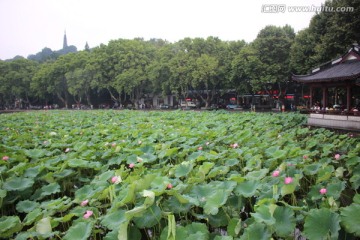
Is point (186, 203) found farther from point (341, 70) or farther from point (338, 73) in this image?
point (341, 70)

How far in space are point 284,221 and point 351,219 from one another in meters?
0.39

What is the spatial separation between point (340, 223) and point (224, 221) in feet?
2.57

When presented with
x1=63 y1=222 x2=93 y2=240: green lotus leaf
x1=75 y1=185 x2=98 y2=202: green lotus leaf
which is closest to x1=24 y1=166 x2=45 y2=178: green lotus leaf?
x1=75 y1=185 x2=98 y2=202: green lotus leaf

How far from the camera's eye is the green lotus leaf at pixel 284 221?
1.87 m

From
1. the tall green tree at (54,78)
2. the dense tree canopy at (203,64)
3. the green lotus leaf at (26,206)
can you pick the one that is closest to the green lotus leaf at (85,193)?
the green lotus leaf at (26,206)

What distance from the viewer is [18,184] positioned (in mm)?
3035

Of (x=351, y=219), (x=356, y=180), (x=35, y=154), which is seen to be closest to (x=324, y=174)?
(x=356, y=180)

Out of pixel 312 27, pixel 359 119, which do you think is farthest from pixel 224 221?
pixel 312 27

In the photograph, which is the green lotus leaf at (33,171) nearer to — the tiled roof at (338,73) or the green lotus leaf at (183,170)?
the green lotus leaf at (183,170)

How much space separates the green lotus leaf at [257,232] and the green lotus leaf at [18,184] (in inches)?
90.7

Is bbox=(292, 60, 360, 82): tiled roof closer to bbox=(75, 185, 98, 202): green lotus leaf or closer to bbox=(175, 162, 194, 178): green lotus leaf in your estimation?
bbox=(175, 162, 194, 178): green lotus leaf

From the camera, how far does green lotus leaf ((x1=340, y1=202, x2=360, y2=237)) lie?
→ 1718 millimetres

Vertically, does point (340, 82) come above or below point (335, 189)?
above

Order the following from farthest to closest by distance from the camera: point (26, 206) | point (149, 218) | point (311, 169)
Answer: point (311, 169) < point (26, 206) < point (149, 218)
